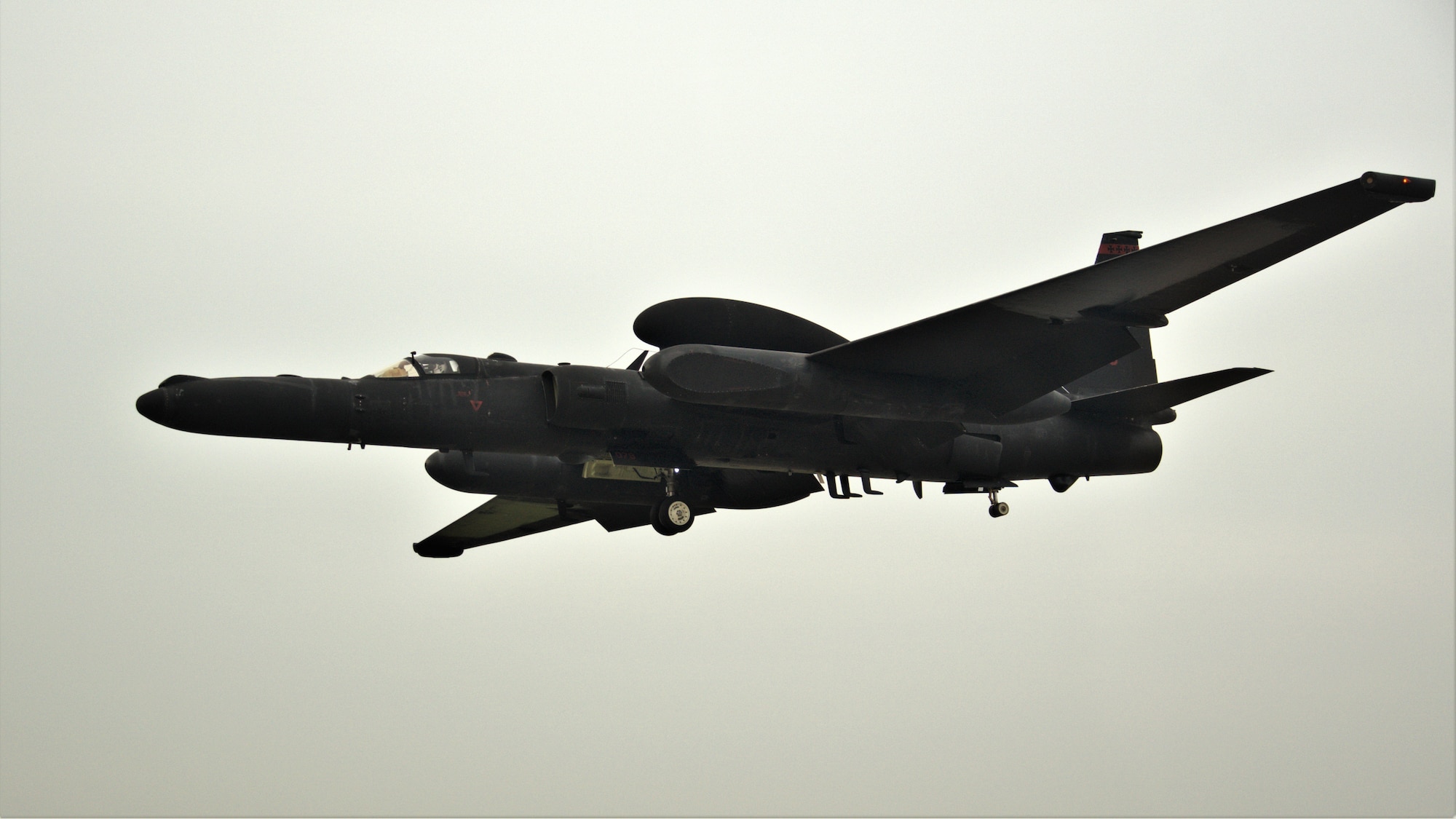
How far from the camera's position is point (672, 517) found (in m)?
19.1

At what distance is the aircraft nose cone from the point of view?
16.3 m

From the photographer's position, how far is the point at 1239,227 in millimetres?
16859

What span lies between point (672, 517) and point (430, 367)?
157 inches

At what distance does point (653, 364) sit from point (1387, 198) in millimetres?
9240

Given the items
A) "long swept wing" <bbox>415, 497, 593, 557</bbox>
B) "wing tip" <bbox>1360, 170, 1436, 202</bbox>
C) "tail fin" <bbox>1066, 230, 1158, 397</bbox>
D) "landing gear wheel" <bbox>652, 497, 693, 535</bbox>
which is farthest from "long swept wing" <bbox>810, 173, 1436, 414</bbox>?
"long swept wing" <bbox>415, 497, 593, 557</bbox>

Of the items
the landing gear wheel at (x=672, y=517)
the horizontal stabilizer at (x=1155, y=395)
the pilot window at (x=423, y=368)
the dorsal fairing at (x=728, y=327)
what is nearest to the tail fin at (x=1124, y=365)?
the horizontal stabilizer at (x=1155, y=395)

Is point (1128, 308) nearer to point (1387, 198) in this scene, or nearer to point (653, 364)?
point (1387, 198)

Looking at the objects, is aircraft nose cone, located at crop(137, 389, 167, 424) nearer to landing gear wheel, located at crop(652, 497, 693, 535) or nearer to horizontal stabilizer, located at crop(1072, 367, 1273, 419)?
landing gear wheel, located at crop(652, 497, 693, 535)

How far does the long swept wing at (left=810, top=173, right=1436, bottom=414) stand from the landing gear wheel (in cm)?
286

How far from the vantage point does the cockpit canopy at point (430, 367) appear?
58.2 ft

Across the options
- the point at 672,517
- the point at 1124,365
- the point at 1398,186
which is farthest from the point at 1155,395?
the point at 672,517

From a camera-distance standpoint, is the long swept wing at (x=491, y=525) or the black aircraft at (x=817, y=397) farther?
the long swept wing at (x=491, y=525)

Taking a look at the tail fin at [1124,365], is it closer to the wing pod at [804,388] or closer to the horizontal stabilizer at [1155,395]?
the horizontal stabilizer at [1155,395]

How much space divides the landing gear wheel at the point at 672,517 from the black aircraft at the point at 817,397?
21mm
